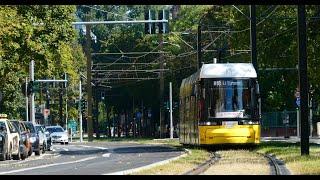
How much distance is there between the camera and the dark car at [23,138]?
130 ft

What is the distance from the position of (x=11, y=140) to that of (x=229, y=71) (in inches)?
348

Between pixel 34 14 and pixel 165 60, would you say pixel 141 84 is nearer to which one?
pixel 165 60

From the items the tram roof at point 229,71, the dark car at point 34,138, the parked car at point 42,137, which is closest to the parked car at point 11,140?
the dark car at point 34,138

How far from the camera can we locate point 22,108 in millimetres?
95625

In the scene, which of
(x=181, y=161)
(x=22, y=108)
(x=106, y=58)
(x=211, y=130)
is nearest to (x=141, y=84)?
(x=106, y=58)

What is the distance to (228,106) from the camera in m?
37.3

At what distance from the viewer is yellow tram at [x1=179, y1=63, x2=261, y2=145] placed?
37.2 metres

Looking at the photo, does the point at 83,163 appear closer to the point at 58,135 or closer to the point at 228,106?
the point at 228,106

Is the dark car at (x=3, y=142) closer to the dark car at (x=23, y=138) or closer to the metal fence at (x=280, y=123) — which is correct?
the dark car at (x=23, y=138)

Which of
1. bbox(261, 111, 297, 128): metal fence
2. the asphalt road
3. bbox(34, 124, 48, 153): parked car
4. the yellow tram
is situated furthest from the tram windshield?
bbox(261, 111, 297, 128): metal fence

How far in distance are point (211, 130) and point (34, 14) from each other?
15827 millimetres

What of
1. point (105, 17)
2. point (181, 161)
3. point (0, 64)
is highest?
point (105, 17)

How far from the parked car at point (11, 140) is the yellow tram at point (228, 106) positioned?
7.21 meters
